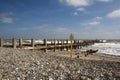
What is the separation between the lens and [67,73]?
8.93 m

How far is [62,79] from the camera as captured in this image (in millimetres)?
7945

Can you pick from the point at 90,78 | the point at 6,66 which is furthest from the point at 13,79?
the point at 90,78

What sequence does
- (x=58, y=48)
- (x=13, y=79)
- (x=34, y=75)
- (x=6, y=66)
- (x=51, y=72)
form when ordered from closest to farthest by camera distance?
(x=13, y=79), (x=34, y=75), (x=51, y=72), (x=6, y=66), (x=58, y=48)

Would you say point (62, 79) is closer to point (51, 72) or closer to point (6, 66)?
point (51, 72)

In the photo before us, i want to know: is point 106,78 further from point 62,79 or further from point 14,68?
point 14,68

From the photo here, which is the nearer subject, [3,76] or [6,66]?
[3,76]

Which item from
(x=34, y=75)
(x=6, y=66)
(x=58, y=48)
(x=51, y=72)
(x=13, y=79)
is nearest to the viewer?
(x=13, y=79)

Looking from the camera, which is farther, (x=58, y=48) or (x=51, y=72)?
(x=58, y=48)

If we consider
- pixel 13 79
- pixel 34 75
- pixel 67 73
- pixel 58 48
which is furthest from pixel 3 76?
pixel 58 48

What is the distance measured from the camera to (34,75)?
26.8ft

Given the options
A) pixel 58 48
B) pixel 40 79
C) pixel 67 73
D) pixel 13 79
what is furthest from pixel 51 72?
pixel 58 48

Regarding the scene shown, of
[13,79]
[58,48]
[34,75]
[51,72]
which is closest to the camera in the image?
[13,79]

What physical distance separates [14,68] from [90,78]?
328 cm

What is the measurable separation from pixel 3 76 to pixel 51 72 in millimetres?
1974
